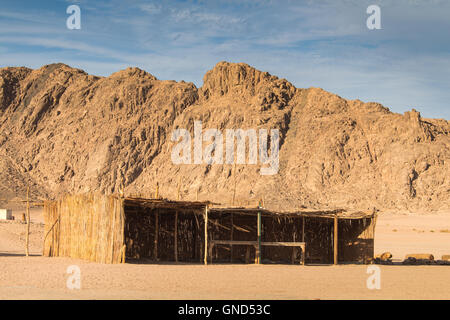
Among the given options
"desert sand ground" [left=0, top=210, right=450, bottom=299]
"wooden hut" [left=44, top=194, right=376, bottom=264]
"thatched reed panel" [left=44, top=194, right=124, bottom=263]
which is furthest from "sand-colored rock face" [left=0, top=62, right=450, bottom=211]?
"desert sand ground" [left=0, top=210, right=450, bottom=299]

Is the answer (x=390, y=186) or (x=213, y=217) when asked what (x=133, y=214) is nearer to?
(x=213, y=217)

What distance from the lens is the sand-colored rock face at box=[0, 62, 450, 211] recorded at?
52.7 m

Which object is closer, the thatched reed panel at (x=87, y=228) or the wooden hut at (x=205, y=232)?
the thatched reed panel at (x=87, y=228)

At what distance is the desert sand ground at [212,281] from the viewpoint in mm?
11297

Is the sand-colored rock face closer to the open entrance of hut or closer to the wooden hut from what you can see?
the wooden hut

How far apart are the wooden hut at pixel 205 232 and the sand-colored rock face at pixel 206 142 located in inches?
1115

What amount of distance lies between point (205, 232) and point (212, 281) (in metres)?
3.97

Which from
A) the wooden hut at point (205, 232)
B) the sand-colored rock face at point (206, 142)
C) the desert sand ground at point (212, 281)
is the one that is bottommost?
the desert sand ground at point (212, 281)

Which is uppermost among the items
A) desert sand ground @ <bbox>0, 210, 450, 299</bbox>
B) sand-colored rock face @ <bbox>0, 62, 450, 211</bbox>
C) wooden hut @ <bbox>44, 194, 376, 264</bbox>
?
sand-colored rock face @ <bbox>0, 62, 450, 211</bbox>

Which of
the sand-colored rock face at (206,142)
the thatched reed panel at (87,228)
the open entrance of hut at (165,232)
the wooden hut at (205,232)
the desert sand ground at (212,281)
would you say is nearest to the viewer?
the desert sand ground at (212,281)

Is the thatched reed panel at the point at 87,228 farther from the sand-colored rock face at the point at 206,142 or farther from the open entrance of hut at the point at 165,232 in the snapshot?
the sand-colored rock face at the point at 206,142

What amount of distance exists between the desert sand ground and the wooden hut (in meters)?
0.79

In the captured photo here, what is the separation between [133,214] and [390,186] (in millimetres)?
37564

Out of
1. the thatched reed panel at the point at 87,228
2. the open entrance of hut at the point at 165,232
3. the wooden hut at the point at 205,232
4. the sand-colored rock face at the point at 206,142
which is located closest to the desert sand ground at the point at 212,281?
the thatched reed panel at the point at 87,228
